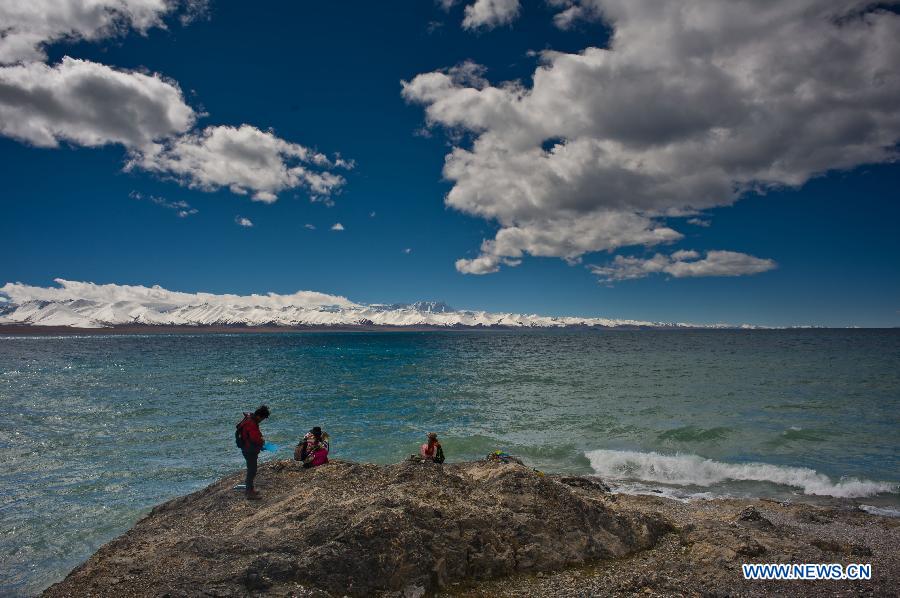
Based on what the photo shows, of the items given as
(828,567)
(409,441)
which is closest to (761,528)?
(828,567)

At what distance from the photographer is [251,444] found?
475 inches

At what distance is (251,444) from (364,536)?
4610mm

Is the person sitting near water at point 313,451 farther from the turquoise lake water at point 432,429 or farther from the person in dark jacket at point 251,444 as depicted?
the person in dark jacket at point 251,444

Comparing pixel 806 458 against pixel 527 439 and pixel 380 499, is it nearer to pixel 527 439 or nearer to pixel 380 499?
pixel 527 439

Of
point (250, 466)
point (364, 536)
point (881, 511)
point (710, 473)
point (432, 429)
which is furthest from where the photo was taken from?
point (432, 429)

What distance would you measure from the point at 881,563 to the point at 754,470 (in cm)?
1092

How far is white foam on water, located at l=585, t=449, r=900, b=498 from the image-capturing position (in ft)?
60.2

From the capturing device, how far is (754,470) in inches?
802

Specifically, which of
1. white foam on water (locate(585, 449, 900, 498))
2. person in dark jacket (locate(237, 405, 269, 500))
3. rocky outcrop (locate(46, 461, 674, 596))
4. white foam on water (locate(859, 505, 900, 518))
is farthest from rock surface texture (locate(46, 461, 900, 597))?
white foam on water (locate(585, 449, 900, 498))

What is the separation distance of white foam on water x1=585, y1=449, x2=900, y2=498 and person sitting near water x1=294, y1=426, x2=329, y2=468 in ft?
42.2

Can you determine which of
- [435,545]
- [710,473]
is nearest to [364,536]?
[435,545]

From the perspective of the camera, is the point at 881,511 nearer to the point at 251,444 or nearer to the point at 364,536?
the point at 364,536

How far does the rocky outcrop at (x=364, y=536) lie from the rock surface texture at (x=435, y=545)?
0.03 metres

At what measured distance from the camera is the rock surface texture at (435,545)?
8.66 metres
